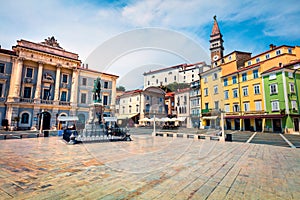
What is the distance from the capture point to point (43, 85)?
23766mm

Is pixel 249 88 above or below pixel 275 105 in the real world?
above

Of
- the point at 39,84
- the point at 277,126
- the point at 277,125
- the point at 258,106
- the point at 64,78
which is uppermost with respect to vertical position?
the point at 64,78

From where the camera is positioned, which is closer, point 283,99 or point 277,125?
point 283,99

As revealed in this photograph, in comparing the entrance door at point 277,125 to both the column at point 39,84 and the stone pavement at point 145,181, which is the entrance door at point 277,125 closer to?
the stone pavement at point 145,181

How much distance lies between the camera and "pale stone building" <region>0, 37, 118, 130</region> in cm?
2098

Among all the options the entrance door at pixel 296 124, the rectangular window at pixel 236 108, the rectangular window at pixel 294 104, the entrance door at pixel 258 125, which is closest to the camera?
the entrance door at pixel 296 124

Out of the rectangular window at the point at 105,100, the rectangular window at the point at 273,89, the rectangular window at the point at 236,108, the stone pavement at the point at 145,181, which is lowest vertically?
the stone pavement at the point at 145,181

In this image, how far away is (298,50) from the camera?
22969mm

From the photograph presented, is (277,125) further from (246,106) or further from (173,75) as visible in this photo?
(173,75)

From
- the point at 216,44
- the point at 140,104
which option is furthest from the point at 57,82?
the point at 216,44

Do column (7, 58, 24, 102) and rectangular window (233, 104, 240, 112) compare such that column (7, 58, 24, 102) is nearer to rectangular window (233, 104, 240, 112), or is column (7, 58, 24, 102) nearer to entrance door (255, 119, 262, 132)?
rectangular window (233, 104, 240, 112)

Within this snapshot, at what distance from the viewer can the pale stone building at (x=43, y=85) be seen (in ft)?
68.8

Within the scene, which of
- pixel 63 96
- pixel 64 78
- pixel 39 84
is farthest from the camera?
pixel 64 78

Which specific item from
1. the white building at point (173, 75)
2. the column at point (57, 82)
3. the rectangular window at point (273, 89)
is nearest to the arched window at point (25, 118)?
the column at point (57, 82)
